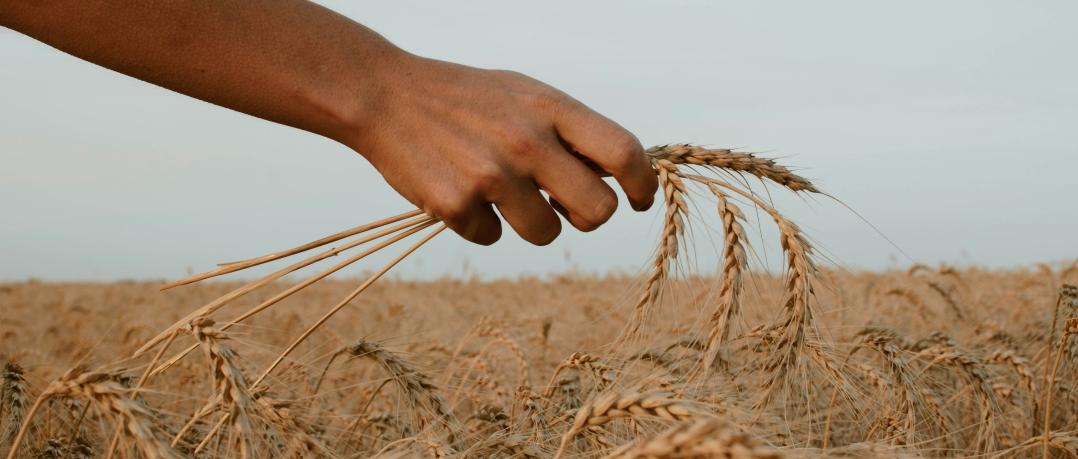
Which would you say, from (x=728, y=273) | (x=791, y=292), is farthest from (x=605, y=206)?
(x=791, y=292)

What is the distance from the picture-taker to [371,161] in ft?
4.87

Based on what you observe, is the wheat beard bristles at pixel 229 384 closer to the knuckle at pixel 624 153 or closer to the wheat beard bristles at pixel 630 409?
the wheat beard bristles at pixel 630 409

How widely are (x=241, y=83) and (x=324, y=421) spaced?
1.45 meters

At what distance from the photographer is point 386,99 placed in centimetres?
145

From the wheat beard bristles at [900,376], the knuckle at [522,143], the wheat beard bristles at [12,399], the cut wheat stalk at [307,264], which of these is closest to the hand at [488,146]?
the knuckle at [522,143]

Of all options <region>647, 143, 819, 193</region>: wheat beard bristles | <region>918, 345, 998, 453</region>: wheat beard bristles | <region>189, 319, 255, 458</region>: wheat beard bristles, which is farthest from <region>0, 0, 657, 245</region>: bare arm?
<region>918, 345, 998, 453</region>: wheat beard bristles

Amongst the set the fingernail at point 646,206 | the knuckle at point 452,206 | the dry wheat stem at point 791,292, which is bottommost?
the dry wheat stem at point 791,292

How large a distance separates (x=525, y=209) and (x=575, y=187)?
0.09 metres

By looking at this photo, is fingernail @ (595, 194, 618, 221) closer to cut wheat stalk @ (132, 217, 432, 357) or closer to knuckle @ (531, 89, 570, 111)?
knuckle @ (531, 89, 570, 111)

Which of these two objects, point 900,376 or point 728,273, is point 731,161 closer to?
point 728,273

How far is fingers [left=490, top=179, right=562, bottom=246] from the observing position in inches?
55.1

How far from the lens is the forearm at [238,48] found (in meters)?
1.47

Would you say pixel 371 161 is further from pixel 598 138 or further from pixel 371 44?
pixel 598 138

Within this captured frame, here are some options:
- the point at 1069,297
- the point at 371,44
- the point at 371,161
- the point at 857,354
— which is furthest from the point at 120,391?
the point at 1069,297
